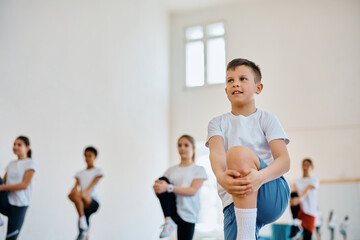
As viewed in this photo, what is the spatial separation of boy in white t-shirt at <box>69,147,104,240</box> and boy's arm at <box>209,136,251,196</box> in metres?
3.14

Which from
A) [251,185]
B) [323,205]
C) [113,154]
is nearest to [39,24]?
[113,154]

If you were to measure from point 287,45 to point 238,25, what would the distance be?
1.22 m

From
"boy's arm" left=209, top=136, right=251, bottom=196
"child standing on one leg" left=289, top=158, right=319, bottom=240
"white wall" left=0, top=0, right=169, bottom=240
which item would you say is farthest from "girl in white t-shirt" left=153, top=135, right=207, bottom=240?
"child standing on one leg" left=289, top=158, right=319, bottom=240

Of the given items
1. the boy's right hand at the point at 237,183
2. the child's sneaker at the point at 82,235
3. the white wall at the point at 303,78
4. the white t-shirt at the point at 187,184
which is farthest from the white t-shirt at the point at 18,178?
the white wall at the point at 303,78

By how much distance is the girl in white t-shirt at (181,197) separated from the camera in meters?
2.94

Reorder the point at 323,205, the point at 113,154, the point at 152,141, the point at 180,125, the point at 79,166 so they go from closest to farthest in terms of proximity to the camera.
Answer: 1. the point at 79,166
2. the point at 113,154
3. the point at 323,205
4. the point at 152,141
5. the point at 180,125

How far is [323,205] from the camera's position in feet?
22.2

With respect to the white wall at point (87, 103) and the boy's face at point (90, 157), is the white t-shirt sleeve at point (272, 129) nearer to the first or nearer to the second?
the white wall at point (87, 103)

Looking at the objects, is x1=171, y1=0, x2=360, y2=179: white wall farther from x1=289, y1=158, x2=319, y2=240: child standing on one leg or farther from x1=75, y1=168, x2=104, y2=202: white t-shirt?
x1=75, y1=168, x2=104, y2=202: white t-shirt

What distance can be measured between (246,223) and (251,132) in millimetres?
401

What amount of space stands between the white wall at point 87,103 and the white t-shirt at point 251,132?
3.10 metres

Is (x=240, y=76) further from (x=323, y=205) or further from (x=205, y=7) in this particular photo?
(x=205, y=7)

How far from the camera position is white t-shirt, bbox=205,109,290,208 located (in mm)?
1533

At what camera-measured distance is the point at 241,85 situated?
1.59 m
